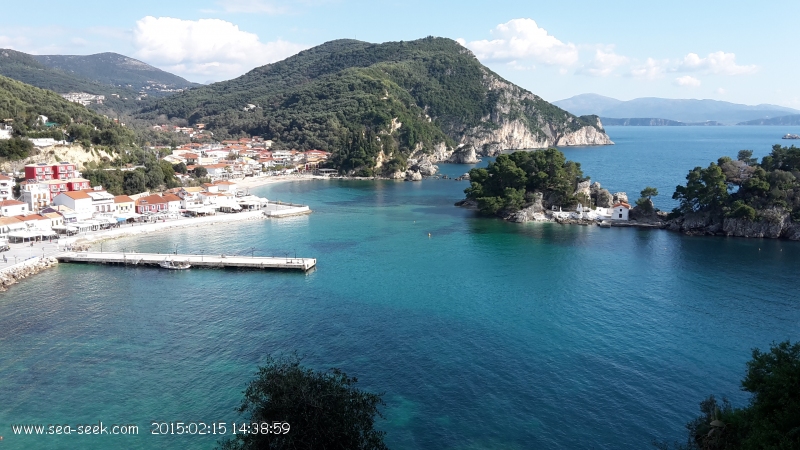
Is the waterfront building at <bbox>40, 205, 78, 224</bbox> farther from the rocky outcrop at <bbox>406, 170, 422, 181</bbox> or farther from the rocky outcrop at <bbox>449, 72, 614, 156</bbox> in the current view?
the rocky outcrop at <bbox>449, 72, 614, 156</bbox>

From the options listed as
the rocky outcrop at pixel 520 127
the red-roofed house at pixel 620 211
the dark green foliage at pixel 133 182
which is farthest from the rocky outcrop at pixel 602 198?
the rocky outcrop at pixel 520 127

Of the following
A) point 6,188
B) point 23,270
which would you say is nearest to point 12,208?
point 6,188

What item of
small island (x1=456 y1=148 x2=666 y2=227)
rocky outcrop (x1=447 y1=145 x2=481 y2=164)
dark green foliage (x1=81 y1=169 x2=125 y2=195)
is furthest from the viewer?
rocky outcrop (x1=447 y1=145 x2=481 y2=164)

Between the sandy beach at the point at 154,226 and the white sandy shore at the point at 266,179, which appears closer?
the sandy beach at the point at 154,226

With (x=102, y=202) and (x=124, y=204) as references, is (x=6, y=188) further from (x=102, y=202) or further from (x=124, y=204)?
(x=124, y=204)

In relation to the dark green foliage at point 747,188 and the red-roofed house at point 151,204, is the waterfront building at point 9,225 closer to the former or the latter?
the red-roofed house at point 151,204

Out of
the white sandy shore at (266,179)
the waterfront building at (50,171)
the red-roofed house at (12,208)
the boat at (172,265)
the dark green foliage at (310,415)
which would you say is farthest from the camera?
the white sandy shore at (266,179)

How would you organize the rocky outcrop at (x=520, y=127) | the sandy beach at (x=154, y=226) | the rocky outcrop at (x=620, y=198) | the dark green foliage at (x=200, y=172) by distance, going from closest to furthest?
the sandy beach at (x=154, y=226) → the rocky outcrop at (x=620, y=198) → the dark green foliage at (x=200, y=172) → the rocky outcrop at (x=520, y=127)

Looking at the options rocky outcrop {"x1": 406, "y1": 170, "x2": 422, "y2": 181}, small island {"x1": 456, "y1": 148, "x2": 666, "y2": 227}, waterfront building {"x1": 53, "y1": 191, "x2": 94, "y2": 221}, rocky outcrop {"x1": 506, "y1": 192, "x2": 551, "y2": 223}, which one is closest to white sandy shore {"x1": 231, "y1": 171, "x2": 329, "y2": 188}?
rocky outcrop {"x1": 406, "y1": 170, "x2": 422, "y2": 181}
